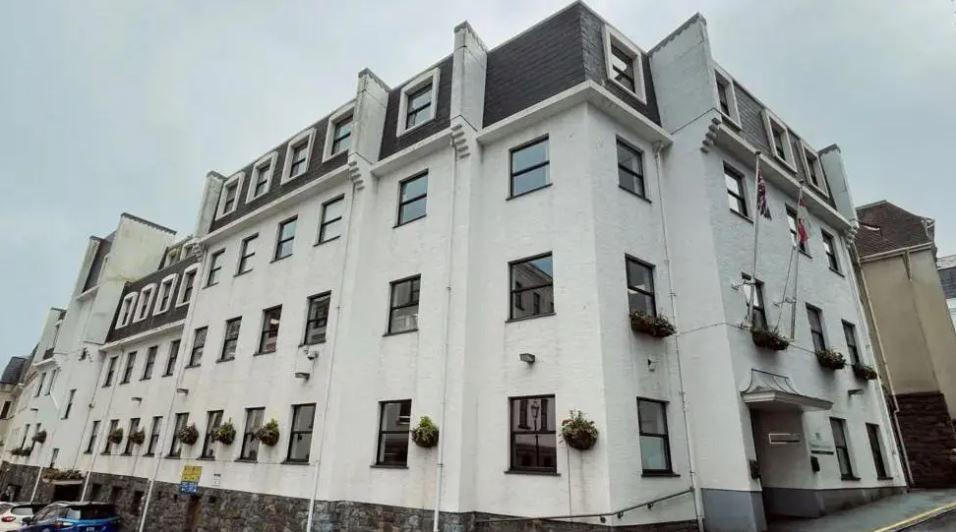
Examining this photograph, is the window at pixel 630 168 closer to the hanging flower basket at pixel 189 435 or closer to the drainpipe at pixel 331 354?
the drainpipe at pixel 331 354

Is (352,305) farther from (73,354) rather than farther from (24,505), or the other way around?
(73,354)

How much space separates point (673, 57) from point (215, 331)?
18.7 meters

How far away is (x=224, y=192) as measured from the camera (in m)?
24.0

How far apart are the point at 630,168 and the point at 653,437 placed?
6.91 meters

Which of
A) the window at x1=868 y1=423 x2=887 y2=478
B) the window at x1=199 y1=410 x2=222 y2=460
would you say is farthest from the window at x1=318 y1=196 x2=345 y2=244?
the window at x1=868 y1=423 x2=887 y2=478

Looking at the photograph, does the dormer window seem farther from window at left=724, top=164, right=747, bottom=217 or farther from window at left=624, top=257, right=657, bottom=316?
window at left=724, top=164, right=747, bottom=217

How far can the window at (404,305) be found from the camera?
46.0ft

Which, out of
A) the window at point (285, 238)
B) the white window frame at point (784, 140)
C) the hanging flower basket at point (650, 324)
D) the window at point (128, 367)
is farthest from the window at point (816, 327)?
the window at point (128, 367)

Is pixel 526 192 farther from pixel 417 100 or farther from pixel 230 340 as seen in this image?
pixel 230 340

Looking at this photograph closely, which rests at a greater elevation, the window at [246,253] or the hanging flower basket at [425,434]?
the window at [246,253]

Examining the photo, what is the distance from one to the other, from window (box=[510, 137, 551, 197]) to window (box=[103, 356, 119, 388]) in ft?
88.4

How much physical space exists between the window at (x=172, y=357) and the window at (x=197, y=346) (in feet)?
11.9

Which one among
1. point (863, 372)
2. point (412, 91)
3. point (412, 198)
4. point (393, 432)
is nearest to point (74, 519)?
point (393, 432)

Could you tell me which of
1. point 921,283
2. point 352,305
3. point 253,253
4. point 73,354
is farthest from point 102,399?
point 921,283
